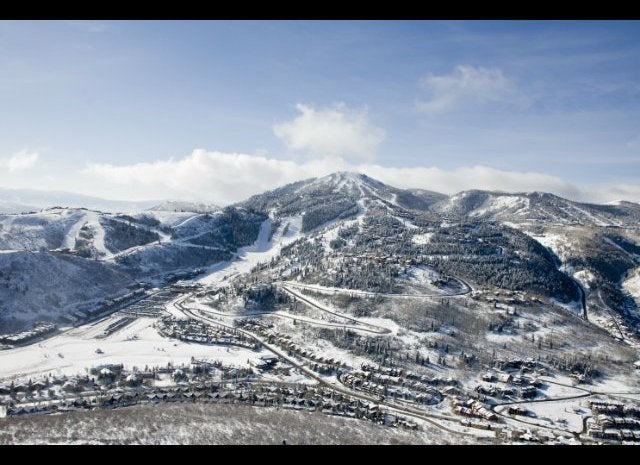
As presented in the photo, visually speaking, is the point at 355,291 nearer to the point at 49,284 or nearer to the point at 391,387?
the point at 391,387

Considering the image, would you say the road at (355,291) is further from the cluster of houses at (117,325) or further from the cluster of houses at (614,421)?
the cluster of houses at (614,421)

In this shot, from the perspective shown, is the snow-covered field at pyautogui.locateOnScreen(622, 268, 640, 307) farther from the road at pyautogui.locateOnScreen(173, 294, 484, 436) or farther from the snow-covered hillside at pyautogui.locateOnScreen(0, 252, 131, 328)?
the snow-covered hillside at pyautogui.locateOnScreen(0, 252, 131, 328)

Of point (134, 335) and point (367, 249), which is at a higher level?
point (367, 249)

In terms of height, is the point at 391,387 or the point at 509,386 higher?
the point at 509,386

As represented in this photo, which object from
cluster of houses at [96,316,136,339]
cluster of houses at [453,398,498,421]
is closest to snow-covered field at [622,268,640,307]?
cluster of houses at [453,398,498,421]

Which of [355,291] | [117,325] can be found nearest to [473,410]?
[355,291]

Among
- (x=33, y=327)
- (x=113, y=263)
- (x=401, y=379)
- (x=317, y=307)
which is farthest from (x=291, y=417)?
(x=113, y=263)

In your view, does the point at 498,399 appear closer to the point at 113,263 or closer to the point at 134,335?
the point at 134,335
